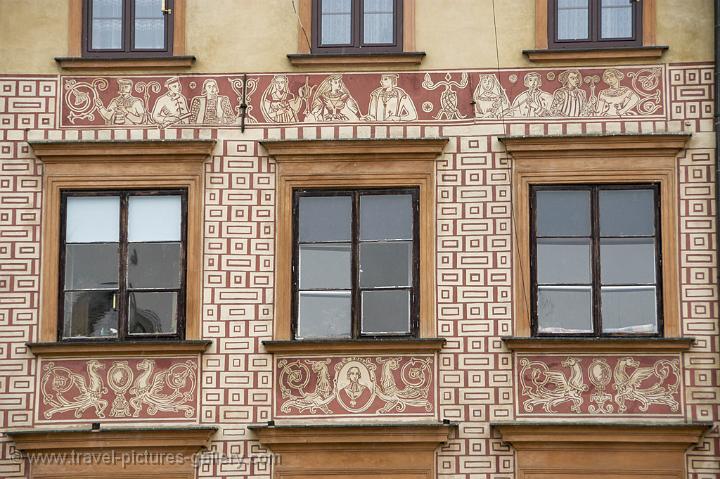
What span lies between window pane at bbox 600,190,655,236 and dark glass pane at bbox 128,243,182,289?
471cm

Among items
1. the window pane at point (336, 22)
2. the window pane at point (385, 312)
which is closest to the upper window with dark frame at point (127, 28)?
the window pane at point (336, 22)

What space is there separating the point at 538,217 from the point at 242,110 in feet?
11.5

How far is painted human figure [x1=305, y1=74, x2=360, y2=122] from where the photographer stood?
16.9m

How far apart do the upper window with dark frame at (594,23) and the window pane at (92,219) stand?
17.2 feet

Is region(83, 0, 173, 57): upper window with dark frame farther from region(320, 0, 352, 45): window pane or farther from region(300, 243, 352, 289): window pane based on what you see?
region(300, 243, 352, 289): window pane

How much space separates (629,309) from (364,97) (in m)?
3.74

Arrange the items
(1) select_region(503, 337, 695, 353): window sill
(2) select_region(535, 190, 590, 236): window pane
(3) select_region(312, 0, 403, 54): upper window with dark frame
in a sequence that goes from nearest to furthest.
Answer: (1) select_region(503, 337, 695, 353): window sill, (2) select_region(535, 190, 590, 236): window pane, (3) select_region(312, 0, 403, 54): upper window with dark frame

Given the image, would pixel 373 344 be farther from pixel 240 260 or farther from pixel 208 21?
pixel 208 21

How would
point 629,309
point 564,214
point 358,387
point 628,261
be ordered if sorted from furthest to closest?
point 564,214 → point 628,261 → point 629,309 → point 358,387

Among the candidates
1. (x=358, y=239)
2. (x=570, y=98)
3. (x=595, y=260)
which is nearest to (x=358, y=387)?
(x=358, y=239)

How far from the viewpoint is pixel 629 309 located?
53.8 ft

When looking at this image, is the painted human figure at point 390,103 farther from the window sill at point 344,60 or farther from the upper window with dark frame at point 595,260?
the upper window with dark frame at point 595,260

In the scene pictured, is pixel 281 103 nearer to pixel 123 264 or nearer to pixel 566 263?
pixel 123 264

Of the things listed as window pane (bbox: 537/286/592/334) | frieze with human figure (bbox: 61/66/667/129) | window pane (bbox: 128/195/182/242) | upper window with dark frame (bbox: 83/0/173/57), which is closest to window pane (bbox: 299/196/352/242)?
frieze with human figure (bbox: 61/66/667/129)
